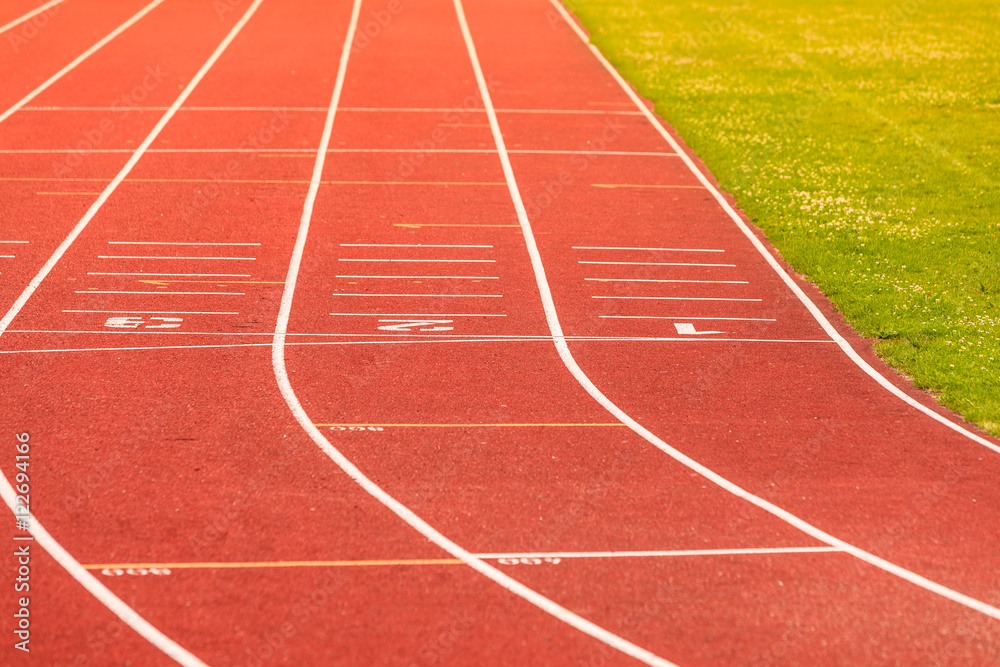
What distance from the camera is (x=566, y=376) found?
9188mm

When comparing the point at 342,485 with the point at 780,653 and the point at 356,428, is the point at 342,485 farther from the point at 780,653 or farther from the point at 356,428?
the point at 780,653

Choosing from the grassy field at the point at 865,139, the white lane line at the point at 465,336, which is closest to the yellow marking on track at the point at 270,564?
the white lane line at the point at 465,336

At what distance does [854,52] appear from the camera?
20297 mm

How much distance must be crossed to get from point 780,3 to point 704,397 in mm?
19074

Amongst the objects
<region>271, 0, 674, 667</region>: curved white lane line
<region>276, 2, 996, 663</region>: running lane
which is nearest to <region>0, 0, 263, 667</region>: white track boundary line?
<region>271, 0, 674, 667</region>: curved white lane line

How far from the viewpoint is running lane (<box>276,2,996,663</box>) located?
20.8 ft

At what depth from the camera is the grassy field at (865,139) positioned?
10.6m

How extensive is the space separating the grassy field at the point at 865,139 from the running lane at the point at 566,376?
97cm

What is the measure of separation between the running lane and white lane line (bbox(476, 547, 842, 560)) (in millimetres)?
22

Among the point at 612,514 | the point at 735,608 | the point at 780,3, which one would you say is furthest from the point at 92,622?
the point at 780,3

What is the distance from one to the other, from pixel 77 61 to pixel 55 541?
15.1 meters

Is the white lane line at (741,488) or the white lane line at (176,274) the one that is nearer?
the white lane line at (741,488)

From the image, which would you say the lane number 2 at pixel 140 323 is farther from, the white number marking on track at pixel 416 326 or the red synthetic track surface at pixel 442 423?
the white number marking on track at pixel 416 326

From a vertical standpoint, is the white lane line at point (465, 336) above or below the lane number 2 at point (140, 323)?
below
